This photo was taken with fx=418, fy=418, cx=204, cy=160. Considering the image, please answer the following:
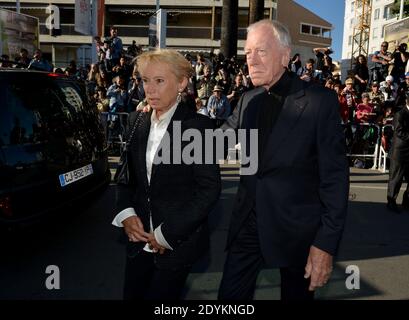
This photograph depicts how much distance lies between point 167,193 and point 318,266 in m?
0.87

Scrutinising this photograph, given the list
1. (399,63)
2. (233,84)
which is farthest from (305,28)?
(233,84)

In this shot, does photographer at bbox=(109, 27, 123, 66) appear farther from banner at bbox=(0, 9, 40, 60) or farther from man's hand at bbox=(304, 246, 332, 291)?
man's hand at bbox=(304, 246, 332, 291)

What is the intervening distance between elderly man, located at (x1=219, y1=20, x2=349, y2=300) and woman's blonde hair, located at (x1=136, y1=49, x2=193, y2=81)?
14.2 inches

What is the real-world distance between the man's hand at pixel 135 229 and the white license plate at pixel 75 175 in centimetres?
230

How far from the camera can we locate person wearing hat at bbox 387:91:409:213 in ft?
22.1

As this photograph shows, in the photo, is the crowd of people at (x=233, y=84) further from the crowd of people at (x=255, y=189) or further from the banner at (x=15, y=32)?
the crowd of people at (x=255, y=189)

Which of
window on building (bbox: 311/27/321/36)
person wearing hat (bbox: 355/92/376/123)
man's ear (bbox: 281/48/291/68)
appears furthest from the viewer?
window on building (bbox: 311/27/321/36)

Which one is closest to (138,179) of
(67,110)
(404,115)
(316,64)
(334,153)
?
(334,153)

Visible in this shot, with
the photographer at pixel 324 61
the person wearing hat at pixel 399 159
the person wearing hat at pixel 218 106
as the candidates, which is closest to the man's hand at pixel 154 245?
the person wearing hat at pixel 399 159

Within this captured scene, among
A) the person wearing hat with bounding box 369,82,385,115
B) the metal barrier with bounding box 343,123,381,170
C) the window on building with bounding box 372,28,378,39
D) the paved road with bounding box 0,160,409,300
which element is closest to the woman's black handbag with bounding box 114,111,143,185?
the paved road with bounding box 0,160,409,300
